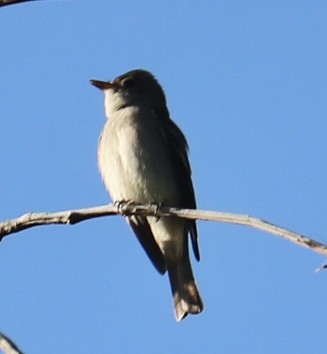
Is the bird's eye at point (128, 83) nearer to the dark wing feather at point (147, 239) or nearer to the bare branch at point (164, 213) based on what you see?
the dark wing feather at point (147, 239)

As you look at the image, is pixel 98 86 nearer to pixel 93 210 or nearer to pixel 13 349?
pixel 93 210

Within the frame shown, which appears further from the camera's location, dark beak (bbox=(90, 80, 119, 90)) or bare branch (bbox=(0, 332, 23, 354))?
dark beak (bbox=(90, 80, 119, 90))

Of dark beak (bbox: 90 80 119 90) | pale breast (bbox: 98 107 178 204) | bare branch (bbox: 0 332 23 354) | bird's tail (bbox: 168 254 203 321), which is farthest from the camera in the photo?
dark beak (bbox: 90 80 119 90)

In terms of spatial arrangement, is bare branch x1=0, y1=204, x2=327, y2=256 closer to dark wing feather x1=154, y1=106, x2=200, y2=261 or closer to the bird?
the bird

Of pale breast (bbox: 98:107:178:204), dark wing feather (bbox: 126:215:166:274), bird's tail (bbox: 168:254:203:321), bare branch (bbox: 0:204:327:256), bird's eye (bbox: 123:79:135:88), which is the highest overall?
bird's eye (bbox: 123:79:135:88)

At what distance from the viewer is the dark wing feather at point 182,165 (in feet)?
27.5

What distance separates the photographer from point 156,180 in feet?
26.7

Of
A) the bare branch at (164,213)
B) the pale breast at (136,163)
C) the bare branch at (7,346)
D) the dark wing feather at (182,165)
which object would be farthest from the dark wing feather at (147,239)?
the bare branch at (7,346)

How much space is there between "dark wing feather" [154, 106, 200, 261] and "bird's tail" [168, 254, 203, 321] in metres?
0.26

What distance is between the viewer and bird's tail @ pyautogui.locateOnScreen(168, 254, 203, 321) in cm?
818

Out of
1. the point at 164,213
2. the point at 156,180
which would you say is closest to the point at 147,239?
the point at 156,180

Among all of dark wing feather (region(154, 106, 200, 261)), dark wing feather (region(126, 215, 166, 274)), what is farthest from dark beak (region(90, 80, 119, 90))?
dark wing feather (region(126, 215, 166, 274))

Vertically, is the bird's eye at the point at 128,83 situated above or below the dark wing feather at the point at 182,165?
above

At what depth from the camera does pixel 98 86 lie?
944cm
